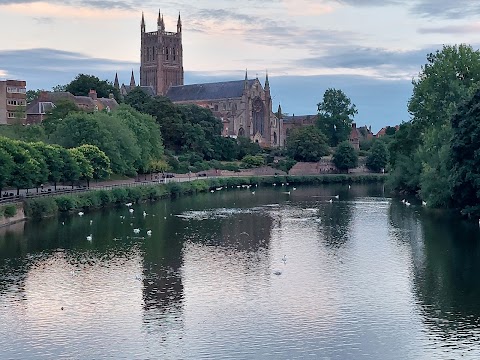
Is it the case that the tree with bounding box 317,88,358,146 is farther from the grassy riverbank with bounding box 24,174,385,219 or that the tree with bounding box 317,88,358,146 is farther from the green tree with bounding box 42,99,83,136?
the green tree with bounding box 42,99,83,136

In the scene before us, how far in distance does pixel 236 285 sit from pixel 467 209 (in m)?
30.0

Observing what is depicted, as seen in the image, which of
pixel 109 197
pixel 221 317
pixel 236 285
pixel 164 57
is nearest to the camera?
pixel 221 317

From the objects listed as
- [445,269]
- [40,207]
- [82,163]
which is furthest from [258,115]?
[445,269]

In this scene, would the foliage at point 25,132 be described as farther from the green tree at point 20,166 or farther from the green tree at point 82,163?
the green tree at point 20,166

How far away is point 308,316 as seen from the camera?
1331 inches

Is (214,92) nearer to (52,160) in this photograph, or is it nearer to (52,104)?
(52,104)

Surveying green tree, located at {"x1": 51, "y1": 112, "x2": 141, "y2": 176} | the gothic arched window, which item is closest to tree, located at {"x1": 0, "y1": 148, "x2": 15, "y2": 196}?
green tree, located at {"x1": 51, "y1": 112, "x2": 141, "y2": 176}

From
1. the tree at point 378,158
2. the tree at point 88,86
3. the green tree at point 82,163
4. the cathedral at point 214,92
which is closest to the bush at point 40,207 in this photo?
the green tree at point 82,163

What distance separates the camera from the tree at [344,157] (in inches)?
5359

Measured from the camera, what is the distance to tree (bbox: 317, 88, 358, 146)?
15875 cm

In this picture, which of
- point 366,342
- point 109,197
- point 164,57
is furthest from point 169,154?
point 366,342

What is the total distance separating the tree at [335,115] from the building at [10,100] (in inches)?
2799

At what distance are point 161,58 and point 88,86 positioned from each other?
6212 cm

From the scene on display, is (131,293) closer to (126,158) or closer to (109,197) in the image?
(109,197)
